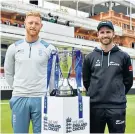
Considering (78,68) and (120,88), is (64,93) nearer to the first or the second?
(78,68)

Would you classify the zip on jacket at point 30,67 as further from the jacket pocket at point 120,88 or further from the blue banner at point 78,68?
the jacket pocket at point 120,88

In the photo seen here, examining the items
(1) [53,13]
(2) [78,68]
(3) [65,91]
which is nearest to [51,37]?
(1) [53,13]

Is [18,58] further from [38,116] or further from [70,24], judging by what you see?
[70,24]

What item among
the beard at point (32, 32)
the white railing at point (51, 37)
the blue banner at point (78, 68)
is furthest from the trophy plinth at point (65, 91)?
the white railing at point (51, 37)

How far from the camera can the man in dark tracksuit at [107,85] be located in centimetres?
303

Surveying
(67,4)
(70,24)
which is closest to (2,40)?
(70,24)

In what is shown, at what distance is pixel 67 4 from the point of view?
41.9m

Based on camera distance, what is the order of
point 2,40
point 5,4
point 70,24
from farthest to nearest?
point 70,24, point 5,4, point 2,40

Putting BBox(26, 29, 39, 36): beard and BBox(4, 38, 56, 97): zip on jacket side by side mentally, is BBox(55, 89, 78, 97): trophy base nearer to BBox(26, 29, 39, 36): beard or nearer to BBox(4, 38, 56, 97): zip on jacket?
BBox(4, 38, 56, 97): zip on jacket

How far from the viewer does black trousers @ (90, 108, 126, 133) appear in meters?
3.02

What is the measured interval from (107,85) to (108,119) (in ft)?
1.01

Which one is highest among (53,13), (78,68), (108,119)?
(53,13)

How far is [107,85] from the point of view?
3.03 metres

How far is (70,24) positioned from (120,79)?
1225 inches
